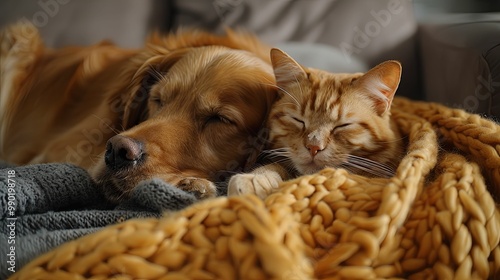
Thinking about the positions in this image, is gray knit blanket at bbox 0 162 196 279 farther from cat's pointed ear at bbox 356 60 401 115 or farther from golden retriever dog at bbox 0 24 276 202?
cat's pointed ear at bbox 356 60 401 115

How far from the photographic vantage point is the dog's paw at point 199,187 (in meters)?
1.04

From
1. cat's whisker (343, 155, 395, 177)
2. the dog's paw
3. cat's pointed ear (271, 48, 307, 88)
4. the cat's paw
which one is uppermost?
cat's pointed ear (271, 48, 307, 88)

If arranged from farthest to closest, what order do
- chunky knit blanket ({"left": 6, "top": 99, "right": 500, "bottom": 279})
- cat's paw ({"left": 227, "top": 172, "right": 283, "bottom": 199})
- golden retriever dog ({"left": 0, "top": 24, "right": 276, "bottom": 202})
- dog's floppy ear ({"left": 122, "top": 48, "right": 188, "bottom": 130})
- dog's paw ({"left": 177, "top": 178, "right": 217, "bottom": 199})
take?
dog's floppy ear ({"left": 122, "top": 48, "right": 188, "bottom": 130}), golden retriever dog ({"left": 0, "top": 24, "right": 276, "bottom": 202}), dog's paw ({"left": 177, "top": 178, "right": 217, "bottom": 199}), cat's paw ({"left": 227, "top": 172, "right": 283, "bottom": 199}), chunky knit blanket ({"left": 6, "top": 99, "right": 500, "bottom": 279})

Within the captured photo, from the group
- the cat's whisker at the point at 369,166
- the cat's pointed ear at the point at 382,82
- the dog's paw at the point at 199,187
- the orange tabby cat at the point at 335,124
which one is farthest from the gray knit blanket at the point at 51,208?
the cat's pointed ear at the point at 382,82

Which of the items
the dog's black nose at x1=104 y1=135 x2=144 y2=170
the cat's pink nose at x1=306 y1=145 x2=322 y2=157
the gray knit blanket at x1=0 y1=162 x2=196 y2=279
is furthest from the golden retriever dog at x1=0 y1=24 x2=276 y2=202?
the cat's pink nose at x1=306 y1=145 x2=322 y2=157

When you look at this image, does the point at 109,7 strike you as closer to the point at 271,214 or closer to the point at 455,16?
the point at 455,16

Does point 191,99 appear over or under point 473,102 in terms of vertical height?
over

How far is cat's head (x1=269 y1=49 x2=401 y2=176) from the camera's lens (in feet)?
3.58

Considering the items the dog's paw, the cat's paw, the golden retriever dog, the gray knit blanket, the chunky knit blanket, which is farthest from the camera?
the golden retriever dog

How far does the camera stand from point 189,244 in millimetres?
748

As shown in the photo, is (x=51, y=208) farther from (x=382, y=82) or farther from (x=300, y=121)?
(x=382, y=82)

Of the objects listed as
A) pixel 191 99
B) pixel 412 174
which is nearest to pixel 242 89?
pixel 191 99

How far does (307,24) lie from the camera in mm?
2043

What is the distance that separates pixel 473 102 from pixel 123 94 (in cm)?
105
